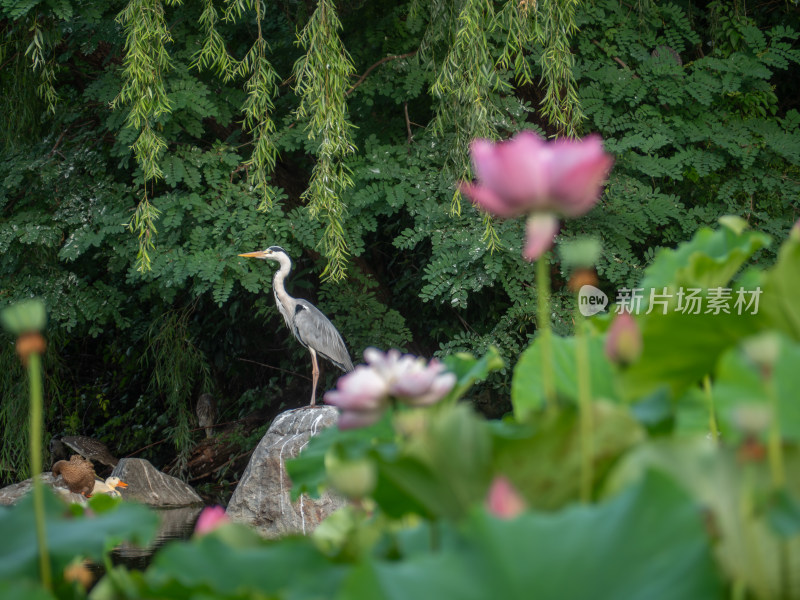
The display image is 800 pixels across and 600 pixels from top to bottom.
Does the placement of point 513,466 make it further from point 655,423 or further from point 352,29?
point 352,29

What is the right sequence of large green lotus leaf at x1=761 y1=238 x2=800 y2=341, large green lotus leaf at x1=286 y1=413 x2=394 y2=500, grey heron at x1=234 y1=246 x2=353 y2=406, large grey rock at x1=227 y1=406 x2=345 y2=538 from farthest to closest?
grey heron at x1=234 y1=246 x2=353 y2=406
large grey rock at x1=227 y1=406 x2=345 y2=538
large green lotus leaf at x1=286 y1=413 x2=394 y2=500
large green lotus leaf at x1=761 y1=238 x2=800 y2=341

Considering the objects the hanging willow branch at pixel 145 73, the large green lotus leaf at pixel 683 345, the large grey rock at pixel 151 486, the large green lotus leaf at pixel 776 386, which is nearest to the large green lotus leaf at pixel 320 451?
the large green lotus leaf at pixel 683 345

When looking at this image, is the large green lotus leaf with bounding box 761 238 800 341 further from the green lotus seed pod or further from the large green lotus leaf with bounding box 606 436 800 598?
the green lotus seed pod

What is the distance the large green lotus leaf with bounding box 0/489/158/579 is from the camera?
1.73ft

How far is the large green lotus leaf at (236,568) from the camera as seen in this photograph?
19.3 inches

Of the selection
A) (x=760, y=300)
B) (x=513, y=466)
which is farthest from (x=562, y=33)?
(x=513, y=466)

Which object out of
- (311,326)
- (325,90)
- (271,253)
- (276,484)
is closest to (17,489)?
(276,484)

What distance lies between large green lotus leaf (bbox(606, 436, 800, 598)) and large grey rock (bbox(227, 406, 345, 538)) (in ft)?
14.9

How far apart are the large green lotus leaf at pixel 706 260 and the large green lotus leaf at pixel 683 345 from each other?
80 mm

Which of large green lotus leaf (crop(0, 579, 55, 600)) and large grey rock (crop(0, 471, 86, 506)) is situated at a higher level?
large green lotus leaf (crop(0, 579, 55, 600))

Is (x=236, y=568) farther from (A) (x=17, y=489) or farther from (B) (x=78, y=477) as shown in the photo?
(A) (x=17, y=489)

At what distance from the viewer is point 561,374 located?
2.47 ft

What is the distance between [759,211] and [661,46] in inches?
47.2

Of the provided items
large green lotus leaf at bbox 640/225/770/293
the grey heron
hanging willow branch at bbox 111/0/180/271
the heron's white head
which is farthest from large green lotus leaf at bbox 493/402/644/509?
the grey heron
